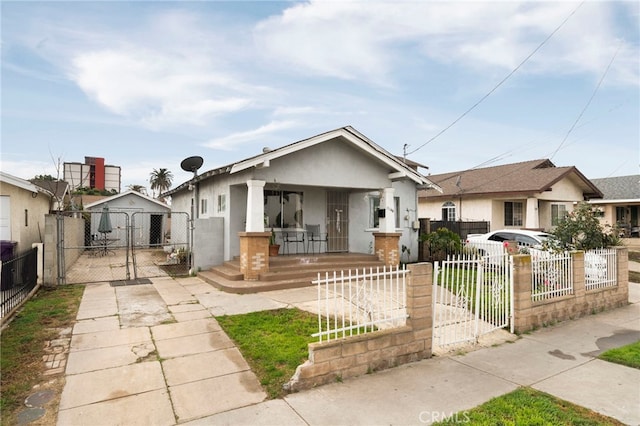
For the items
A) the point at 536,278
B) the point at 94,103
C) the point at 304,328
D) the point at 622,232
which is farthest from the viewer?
the point at 94,103

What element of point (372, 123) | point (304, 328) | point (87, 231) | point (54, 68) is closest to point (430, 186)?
point (372, 123)

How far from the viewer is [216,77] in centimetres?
1266

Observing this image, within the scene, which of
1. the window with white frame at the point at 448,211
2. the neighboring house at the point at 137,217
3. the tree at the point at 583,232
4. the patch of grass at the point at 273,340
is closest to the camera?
the patch of grass at the point at 273,340

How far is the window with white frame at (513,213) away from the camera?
2148cm

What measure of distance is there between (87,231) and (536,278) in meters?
24.6

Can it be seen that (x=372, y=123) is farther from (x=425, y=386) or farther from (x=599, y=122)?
(x=425, y=386)

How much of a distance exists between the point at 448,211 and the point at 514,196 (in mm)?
4290

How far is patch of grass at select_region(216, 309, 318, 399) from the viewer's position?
175 inches

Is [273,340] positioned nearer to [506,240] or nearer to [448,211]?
[506,240]

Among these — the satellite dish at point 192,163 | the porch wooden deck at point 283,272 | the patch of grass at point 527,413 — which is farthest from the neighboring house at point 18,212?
the patch of grass at point 527,413

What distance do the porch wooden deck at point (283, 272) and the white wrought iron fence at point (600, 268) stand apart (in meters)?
5.62

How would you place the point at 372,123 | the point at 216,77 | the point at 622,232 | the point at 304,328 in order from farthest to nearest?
1. the point at 372,123
2. the point at 216,77
3. the point at 622,232
4. the point at 304,328

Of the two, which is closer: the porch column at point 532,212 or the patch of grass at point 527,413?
the patch of grass at point 527,413

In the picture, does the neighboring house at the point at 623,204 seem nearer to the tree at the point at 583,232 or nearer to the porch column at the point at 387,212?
the tree at the point at 583,232
